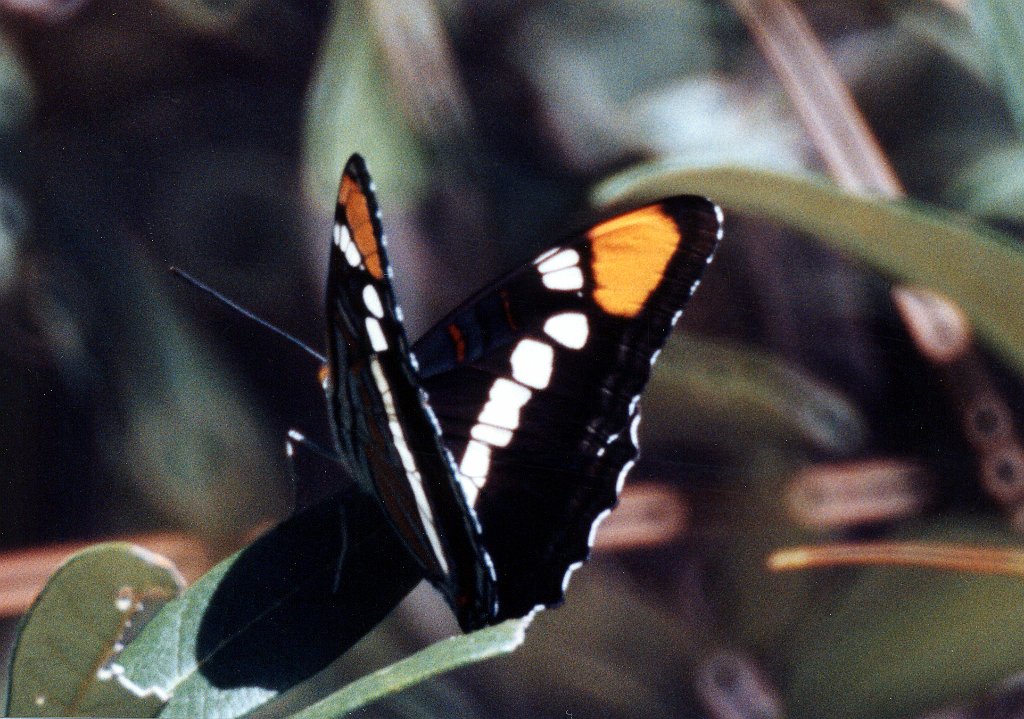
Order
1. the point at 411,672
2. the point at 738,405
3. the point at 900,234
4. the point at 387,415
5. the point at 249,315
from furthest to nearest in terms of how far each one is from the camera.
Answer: the point at 738,405 → the point at 900,234 → the point at 249,315 → the point at 387,415 → the point at 411,672

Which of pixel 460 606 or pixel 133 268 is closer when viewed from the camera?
pixel 460 606

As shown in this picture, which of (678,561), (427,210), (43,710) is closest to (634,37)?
(427,210)

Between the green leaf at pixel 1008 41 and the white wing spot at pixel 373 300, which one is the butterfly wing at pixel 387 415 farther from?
the green leaf at pixel 1008 41

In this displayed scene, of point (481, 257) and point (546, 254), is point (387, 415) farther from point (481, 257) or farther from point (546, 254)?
point (481, 257)

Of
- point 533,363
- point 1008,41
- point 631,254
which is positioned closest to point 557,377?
point 533,363

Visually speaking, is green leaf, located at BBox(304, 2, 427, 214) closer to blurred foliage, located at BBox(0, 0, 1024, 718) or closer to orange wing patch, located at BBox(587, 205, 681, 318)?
blurred foliage, located at BBox(0, 0, 1024, 718)

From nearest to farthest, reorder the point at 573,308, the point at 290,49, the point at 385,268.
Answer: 1. the point at 385,268
2. the point at 573,308
3. the point at 290,49

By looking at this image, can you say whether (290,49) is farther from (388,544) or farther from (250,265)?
(388,544)

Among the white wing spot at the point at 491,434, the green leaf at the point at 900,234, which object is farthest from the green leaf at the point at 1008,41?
the white wing spot at the point at 491,434
